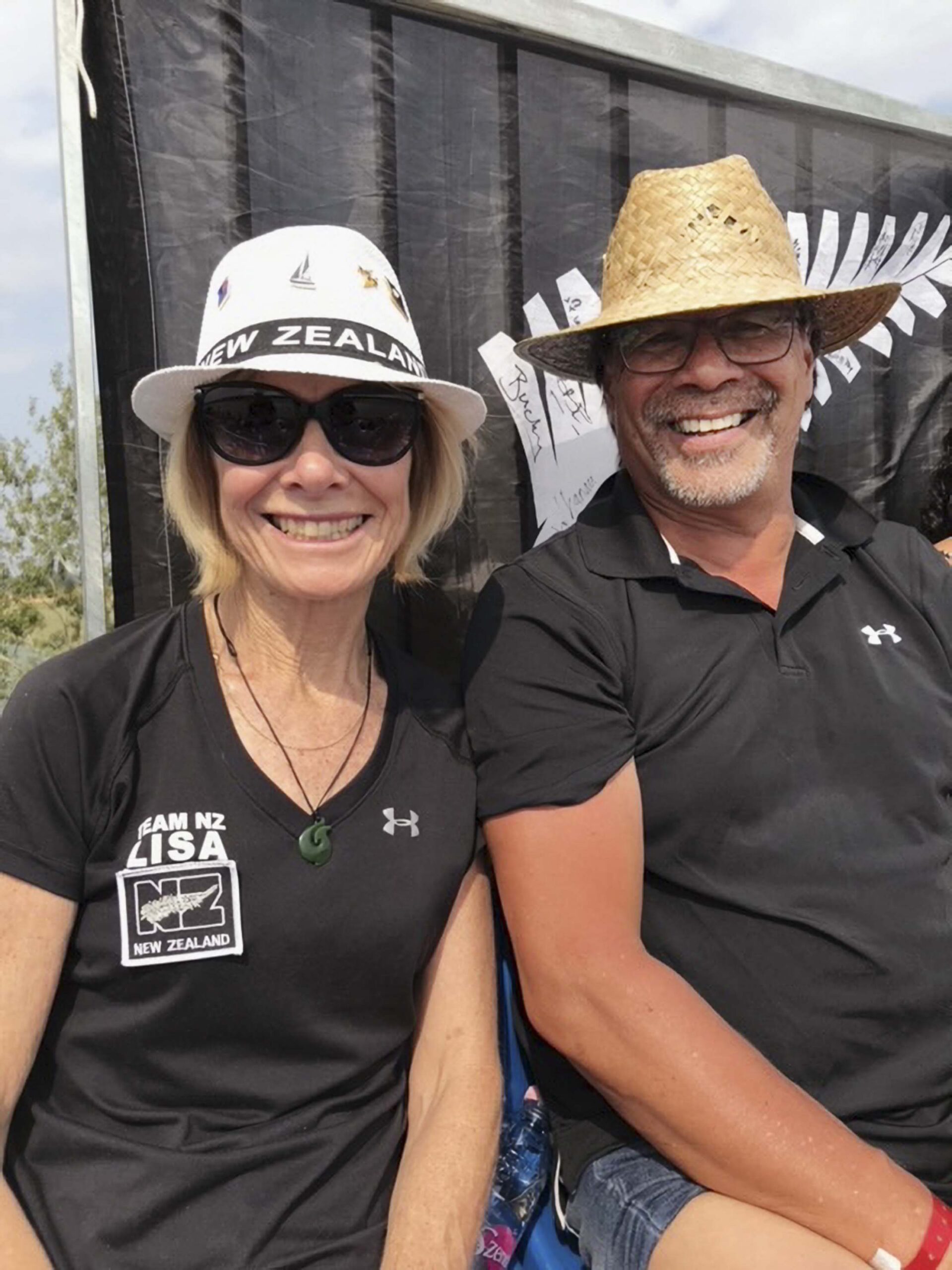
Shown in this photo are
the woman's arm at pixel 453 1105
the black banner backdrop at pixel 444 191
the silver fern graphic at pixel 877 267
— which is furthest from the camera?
the silver fern graphic at pixel 877 267

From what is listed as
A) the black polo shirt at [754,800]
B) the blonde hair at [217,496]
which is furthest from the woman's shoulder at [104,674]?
the black polo shirt at [754,800]

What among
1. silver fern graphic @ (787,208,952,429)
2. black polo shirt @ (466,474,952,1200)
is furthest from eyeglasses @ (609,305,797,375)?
silver fern graphic @ (787,208,952,429)

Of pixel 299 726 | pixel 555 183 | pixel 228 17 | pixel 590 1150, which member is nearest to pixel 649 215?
pixel 555 183

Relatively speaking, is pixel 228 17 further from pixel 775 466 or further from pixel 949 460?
pixel 949 460

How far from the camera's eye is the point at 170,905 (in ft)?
4.48

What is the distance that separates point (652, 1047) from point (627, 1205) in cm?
24

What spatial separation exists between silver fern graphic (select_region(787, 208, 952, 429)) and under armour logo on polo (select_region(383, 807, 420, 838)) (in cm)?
181

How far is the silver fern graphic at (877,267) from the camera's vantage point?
271 cm

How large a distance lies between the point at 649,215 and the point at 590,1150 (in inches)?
64.4

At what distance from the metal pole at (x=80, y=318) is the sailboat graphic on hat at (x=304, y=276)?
0.55m

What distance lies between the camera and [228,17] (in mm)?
1934

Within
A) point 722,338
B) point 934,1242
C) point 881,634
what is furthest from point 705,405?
point 934,1242

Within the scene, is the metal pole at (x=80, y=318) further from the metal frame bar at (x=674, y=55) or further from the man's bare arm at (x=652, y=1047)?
the man's bare arm at (x=652, y=1047)

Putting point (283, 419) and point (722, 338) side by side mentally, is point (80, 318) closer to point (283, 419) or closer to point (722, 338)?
point (283, 419)
